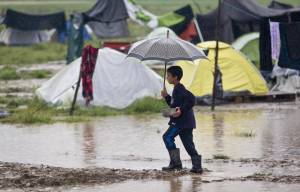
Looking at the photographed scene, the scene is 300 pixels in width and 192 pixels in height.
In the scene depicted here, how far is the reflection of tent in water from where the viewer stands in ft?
143

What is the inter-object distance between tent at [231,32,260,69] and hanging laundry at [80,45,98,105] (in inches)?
399

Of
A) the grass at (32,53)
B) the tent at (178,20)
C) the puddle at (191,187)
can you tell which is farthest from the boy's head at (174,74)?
the grass at (32,53)

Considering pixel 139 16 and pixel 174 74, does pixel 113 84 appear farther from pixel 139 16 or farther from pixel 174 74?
pixel 139 16

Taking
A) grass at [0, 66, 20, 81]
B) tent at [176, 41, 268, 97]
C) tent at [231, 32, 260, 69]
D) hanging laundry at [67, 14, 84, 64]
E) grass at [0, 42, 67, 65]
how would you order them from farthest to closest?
grass at [0, 42, 67, 65], hanging laundry at [67, 14, 84, 64], grass at [0, 66, 20, 81], tent at [231, 32, 260, 69], tent at [176, 41, 268, 97]

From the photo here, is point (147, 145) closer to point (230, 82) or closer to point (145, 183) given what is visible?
point (145, 183)

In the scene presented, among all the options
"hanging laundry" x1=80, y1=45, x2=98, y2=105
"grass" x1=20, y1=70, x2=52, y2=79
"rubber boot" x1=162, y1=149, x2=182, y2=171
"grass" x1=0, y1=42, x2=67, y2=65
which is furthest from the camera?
"grass" x1=0, y1=42, x2=67, y2=65

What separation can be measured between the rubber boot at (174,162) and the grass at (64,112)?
701 centimetres

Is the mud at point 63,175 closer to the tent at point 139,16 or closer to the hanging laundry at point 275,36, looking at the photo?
the hanging laundry at point 275,36

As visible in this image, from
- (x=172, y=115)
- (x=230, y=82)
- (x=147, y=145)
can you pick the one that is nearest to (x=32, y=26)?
(x=230, y=82)

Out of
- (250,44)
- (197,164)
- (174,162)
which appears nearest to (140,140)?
(174,162)

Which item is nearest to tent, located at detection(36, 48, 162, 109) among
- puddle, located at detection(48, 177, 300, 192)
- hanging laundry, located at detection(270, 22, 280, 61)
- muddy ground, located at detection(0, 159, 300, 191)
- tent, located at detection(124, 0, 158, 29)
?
hanging laundry, located at detection(270, 22, 280, 61)

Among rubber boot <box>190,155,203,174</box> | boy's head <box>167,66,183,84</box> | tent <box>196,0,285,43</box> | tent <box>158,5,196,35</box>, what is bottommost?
rubber boot <box>190,155,203,174</box>

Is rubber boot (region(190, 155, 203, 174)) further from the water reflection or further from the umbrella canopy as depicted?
the umbrella canopy

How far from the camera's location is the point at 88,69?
67.9 feet
